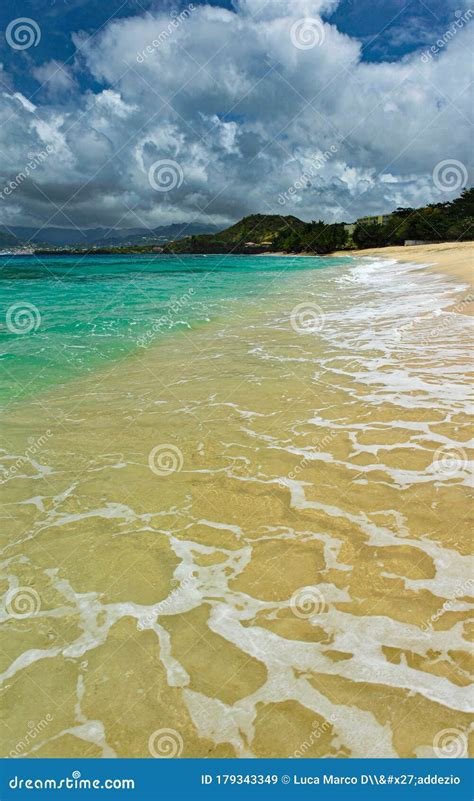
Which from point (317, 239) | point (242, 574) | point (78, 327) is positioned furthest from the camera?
point (317, 239)

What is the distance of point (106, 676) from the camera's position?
332 cm

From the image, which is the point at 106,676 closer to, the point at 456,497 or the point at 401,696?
the point at 401,696

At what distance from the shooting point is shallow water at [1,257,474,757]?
3.00 m

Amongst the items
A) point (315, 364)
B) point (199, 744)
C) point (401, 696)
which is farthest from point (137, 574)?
point (315, 364)

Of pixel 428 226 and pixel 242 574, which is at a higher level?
pixel 428 226

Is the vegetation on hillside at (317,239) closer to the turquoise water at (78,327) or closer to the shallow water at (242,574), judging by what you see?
the turquoise water at (78,327)

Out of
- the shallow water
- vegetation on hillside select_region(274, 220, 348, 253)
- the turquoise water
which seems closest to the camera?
the shallow water

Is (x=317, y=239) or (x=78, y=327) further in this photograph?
(x=317, y=239)

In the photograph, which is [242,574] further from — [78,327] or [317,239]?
[317,239]

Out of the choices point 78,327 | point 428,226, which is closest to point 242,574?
point 78,327

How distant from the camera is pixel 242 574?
4258 mm

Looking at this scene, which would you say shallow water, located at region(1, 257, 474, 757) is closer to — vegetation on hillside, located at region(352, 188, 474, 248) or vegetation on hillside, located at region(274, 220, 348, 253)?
vegetation on hillside, located at region(352, 188, 474, 248)

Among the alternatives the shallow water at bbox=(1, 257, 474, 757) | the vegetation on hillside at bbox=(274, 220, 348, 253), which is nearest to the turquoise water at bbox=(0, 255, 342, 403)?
the shallow water at bbox=(1, 257, 474, 757)

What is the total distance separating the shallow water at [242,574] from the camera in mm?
2998
